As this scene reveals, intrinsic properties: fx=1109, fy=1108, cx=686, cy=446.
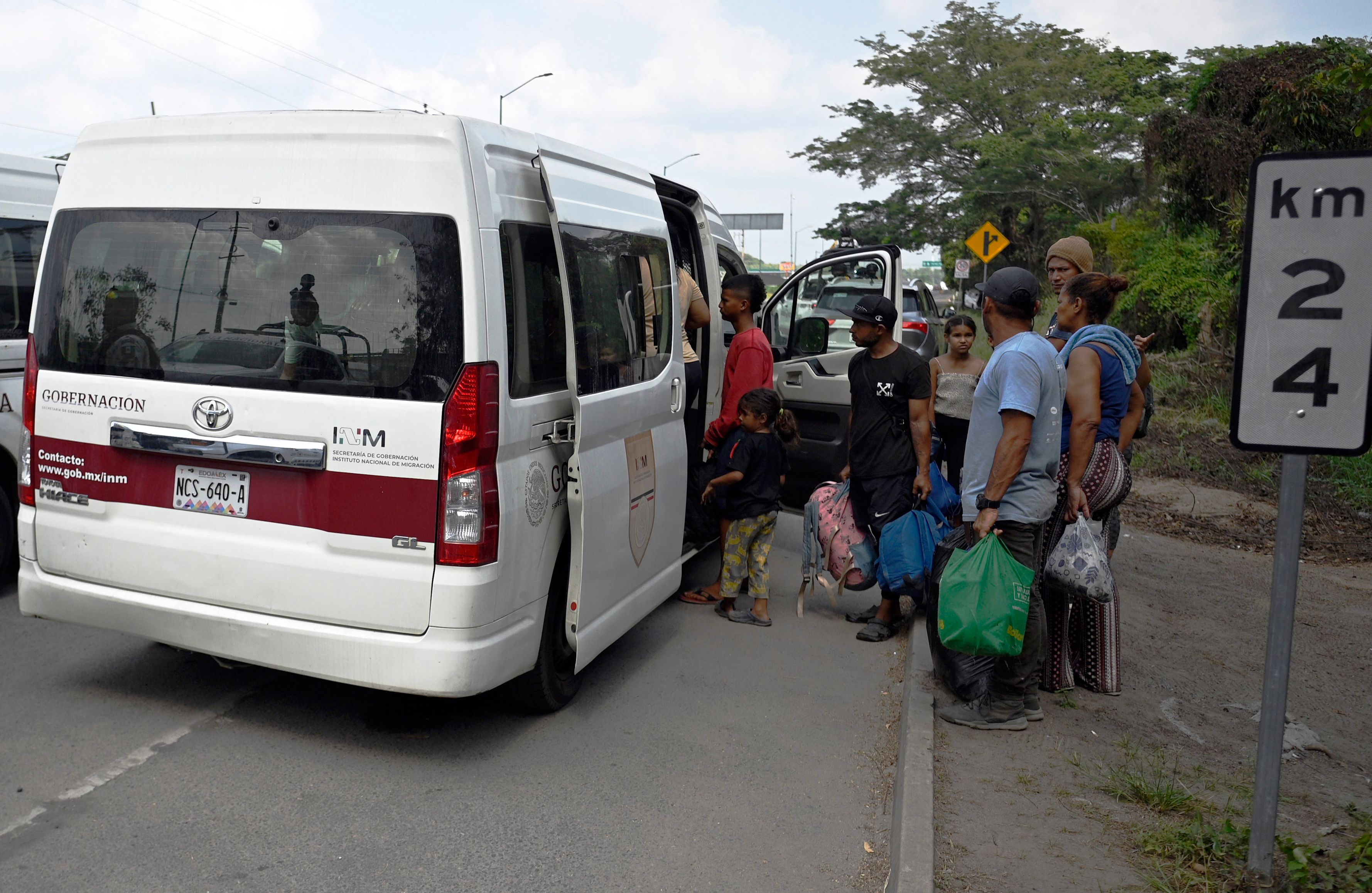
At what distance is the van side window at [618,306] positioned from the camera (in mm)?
4520

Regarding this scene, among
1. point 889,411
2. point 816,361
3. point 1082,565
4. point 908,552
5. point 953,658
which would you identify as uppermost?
point 816,361

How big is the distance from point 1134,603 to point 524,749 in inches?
170

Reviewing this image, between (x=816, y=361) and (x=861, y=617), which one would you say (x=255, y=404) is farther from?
(x=816, y=361)

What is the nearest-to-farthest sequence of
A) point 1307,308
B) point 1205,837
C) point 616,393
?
point 1307,308 → point 1205,837 → point 616,393

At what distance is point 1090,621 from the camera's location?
5.26 metres

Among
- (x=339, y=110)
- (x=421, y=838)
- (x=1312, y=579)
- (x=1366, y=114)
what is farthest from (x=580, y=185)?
(x=1312, y=579)

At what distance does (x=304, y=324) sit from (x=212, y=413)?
0.48m

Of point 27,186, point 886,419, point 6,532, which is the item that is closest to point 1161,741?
point 886,419

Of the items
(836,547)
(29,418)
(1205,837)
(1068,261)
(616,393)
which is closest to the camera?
(1205,837)

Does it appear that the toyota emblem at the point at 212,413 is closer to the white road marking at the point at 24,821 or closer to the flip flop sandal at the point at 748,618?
the white road marking at the point at 24,821

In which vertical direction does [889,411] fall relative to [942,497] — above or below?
above

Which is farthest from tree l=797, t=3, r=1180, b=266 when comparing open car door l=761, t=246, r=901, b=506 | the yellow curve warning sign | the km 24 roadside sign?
the km 24 roadside sign

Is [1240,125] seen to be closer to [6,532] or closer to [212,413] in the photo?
[212,413]

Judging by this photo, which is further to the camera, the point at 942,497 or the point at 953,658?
the point at 942,497
